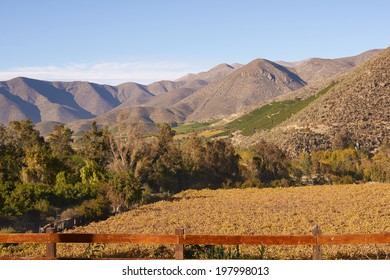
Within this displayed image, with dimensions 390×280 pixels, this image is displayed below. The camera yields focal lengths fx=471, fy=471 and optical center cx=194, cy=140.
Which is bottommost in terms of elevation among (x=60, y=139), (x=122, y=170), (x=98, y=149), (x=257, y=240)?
(x=122, y=170)

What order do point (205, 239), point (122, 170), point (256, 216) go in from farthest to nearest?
point (122, 170) < point (256, 216) < point (205, 239)

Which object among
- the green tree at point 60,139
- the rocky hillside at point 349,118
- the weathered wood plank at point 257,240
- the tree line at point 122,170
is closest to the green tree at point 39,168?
the tree line at point 122,170

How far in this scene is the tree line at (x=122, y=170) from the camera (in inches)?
1489

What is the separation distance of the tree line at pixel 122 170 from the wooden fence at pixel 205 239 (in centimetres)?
2607

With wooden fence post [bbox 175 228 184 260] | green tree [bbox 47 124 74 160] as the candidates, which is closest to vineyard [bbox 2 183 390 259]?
wooden fence post [bbox 175 228 184 260]

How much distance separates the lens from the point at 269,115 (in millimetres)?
150375

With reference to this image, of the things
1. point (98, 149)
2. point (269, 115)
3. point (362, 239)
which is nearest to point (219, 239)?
point (362, 239)

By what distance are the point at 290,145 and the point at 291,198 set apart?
42173 mm

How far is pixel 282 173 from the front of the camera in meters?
66.5

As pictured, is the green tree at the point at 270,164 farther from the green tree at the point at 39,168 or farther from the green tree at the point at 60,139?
the green tree at the point at 39,168

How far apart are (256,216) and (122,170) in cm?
1792

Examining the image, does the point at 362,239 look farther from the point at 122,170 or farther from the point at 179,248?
the point at 122,170

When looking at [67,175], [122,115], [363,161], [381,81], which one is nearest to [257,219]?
[67,175]
